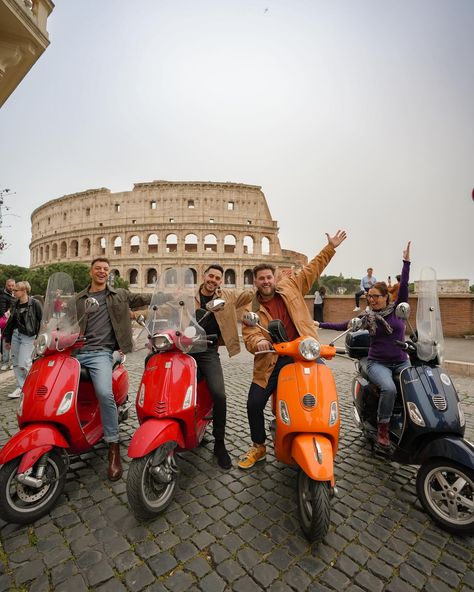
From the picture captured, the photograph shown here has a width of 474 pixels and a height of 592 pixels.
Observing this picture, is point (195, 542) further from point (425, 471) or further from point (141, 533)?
point (425, 471)

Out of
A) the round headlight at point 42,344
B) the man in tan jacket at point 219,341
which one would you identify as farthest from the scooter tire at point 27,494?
the man in tan jacket at point 219,341

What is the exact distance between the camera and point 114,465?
Result: 2475mm

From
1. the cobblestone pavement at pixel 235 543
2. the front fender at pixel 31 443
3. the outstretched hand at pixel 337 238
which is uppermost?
the outstretched hand at pixel 337 238

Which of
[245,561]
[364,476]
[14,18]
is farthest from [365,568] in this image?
[14,18]

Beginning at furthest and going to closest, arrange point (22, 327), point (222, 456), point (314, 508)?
point (22, 327), point (222, 456), point (314, 508)

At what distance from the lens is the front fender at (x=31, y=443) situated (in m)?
1.82

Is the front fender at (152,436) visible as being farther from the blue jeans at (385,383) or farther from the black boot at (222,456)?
the blue jeans at (385,383)

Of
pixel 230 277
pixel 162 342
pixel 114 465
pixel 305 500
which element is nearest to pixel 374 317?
pixel 305 500

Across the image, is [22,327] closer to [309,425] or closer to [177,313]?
[177,313]

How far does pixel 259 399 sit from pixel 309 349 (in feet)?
2.43

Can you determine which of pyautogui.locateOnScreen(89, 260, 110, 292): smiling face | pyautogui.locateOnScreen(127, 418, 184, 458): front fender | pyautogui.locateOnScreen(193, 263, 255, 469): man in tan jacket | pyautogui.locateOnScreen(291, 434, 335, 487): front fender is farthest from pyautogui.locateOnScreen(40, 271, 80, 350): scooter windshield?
pyautogui.locateOnScreen(291, 434, 335, 487): front fender

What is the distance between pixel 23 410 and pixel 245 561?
5.76 feet

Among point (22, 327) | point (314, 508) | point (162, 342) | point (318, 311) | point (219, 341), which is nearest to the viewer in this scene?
point (314, 508)

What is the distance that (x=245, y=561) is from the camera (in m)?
1.65
